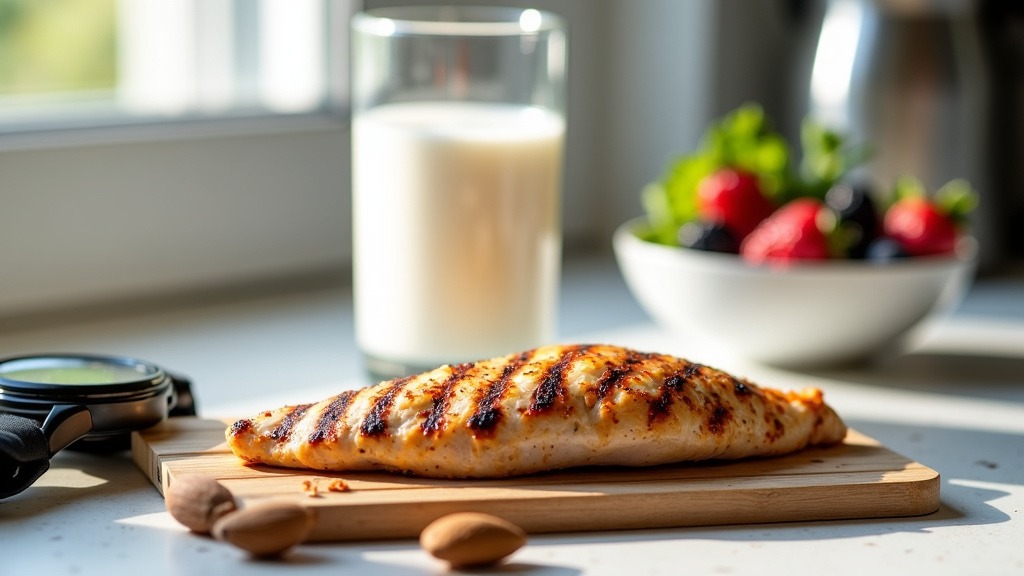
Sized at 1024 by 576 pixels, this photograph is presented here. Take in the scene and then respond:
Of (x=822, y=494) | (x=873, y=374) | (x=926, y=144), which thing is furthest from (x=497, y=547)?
(x=926, y=144)

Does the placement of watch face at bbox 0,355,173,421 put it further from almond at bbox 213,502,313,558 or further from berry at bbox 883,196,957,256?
berry at bbox 883,196,957,256

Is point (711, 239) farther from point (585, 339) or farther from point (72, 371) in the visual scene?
point (72, 371)

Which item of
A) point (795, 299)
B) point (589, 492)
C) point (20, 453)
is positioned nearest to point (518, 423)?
point (589, 492)

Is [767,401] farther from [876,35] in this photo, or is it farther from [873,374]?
[876,35]

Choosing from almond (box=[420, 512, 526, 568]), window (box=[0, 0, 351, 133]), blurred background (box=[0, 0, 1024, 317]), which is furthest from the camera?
window (box=[0, 0, 351, 133])

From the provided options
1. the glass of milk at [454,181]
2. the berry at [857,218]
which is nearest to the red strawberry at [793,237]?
the berry at [857,218]

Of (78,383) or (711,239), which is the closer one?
(78,383)

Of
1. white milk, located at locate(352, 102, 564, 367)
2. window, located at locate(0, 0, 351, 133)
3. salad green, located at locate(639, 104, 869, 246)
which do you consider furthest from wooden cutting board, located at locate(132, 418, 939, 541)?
window, located at locate(0, 0, 351, 133)
